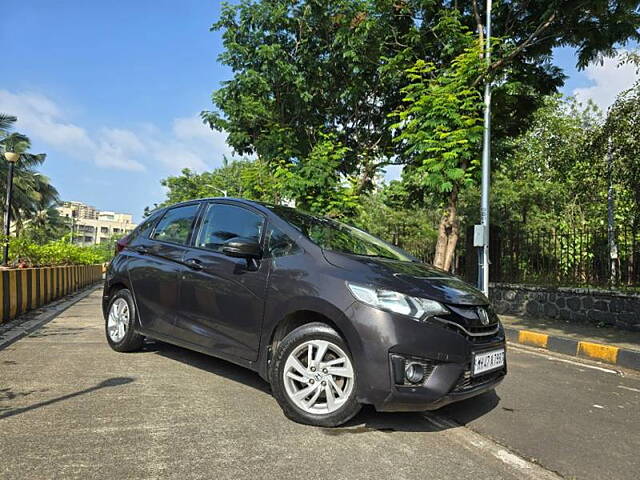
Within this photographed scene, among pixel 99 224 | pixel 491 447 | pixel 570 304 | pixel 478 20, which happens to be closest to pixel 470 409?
pixel 491 447

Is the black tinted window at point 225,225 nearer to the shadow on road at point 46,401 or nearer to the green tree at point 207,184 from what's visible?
the shadow on road at point 46,401

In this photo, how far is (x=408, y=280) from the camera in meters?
3.25

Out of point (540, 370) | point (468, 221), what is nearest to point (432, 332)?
point (540, 370)

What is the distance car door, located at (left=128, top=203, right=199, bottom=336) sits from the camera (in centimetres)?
437

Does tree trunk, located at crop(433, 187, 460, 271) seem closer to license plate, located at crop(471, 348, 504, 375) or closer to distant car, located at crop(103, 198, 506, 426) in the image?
distant car, located at crop(103, 198, 506, 426)

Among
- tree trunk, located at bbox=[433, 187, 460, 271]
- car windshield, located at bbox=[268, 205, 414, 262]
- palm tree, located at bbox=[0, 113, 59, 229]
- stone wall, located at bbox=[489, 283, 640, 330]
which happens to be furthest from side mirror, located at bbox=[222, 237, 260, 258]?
palm tree, located at bbox=[0, 113, 59, 229]

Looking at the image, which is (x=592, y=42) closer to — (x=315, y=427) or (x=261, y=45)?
(x=261, y=45)

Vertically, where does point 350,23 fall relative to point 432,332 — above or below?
A: above

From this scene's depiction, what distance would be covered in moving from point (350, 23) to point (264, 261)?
1041 cm

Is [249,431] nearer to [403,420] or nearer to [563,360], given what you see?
[403,420]

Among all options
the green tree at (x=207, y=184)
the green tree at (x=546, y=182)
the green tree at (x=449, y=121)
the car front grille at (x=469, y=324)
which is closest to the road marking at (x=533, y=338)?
the green tree at (x=449, y=121)

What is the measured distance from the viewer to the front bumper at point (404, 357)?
9.71 feet

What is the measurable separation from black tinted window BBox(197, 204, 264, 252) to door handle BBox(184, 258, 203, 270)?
5.8 inches

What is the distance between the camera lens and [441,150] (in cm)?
998
